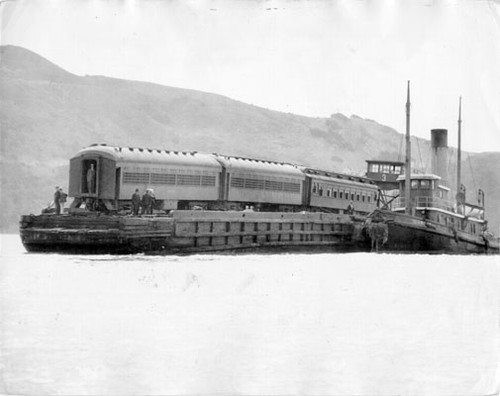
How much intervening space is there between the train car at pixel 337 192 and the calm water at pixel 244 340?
1832 centimetres

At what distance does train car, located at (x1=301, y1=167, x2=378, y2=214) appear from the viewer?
89.8ft

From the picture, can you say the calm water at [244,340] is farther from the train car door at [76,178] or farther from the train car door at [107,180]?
the train car door at [76,178]

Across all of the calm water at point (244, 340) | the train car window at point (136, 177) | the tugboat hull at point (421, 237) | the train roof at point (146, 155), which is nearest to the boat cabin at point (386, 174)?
the tugboat hull at point (421, 237)

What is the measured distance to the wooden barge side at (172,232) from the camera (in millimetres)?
17688

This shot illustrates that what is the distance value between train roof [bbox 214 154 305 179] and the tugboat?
361 cm

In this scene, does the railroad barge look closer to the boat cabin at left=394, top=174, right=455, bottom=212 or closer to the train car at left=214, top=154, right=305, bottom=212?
the train car at left=214, top=154, right=305, bottom=212

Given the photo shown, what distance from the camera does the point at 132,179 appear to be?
2012cm

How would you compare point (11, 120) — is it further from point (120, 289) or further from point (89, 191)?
point (89, 191)

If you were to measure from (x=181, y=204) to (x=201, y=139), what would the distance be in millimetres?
47637

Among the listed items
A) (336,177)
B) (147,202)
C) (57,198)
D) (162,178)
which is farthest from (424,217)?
(57,198)

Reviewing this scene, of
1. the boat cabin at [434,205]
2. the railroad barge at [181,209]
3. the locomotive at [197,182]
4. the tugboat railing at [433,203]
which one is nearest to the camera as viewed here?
the railroad barge at [181,209]

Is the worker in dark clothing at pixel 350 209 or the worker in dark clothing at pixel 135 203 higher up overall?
the worker in dark clothing at pixel 350 209

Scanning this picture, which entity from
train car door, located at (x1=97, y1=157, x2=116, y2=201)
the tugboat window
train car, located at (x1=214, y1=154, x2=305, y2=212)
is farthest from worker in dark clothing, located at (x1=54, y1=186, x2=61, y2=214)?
the tugboat window

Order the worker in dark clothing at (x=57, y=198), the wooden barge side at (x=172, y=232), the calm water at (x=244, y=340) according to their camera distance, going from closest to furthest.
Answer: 1. the calm water at (x=244, y=340)
2. the wooden barge side at (x=172, y=232)
3. the worker in dark clothing at (x=57, y=198)
